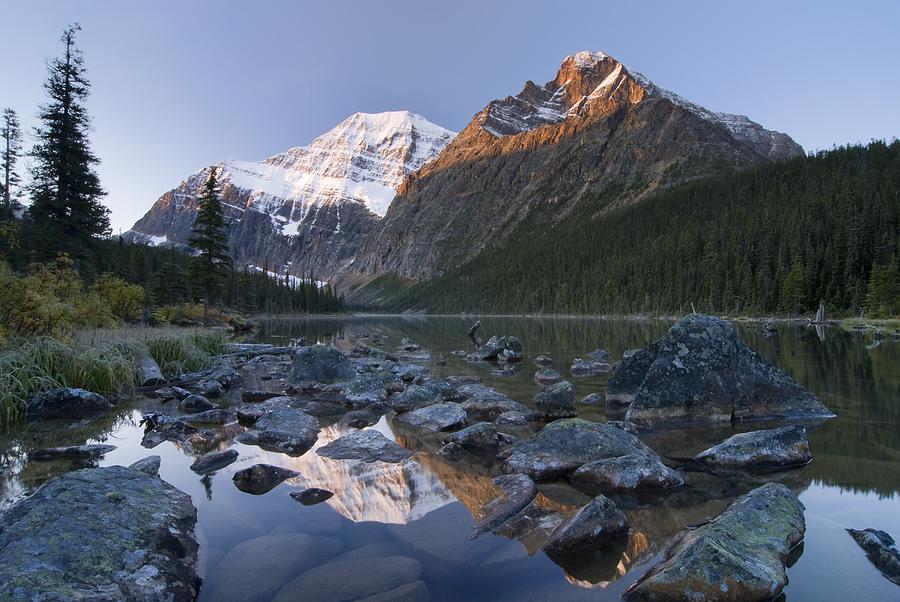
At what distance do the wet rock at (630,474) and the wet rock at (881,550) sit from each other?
6.33ft

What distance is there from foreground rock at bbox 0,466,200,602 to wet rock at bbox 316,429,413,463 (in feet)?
10.3

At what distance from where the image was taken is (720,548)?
386cm

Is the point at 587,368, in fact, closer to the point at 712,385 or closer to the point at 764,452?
the point at 712,385

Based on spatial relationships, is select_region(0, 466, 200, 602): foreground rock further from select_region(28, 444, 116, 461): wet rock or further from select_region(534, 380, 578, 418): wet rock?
select_region(534, 380, 578, 418): wet rock

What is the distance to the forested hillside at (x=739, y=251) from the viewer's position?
64188mm

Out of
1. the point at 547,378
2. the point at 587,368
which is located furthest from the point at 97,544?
the point at 587,368

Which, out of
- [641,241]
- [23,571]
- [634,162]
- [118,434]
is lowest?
[118,434]

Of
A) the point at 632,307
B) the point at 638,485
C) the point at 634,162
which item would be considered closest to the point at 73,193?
the point at 638,485

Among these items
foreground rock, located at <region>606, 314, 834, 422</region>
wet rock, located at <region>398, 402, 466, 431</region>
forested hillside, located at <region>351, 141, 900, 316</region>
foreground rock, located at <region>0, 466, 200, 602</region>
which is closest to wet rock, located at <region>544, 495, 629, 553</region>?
foreground rock, located at <region>0, 466, 200, 602</region>

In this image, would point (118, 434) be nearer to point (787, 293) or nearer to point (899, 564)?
point (899, 564)

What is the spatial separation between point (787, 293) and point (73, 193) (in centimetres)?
8024

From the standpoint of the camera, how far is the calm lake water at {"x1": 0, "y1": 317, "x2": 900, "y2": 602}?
4.14 metres

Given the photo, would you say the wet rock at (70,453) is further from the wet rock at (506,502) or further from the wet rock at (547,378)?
the wet rock at (547,378)

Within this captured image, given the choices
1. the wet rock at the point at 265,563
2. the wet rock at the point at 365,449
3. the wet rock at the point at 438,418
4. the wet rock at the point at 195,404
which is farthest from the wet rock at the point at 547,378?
the wet rock at the point at 265,563
